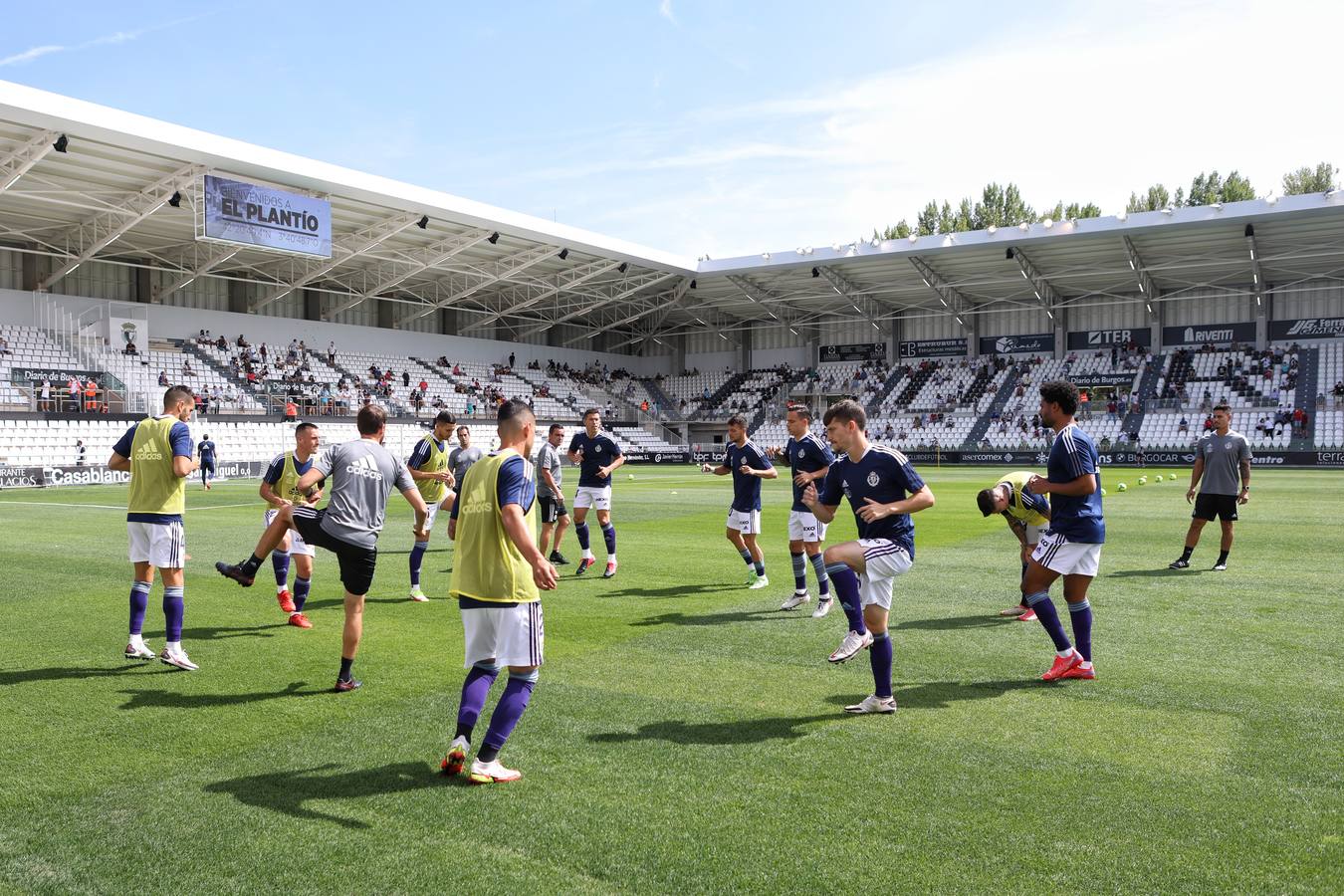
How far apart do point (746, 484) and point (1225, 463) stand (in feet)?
21.2

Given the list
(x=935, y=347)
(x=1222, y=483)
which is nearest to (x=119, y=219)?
(x=1222, y=483)

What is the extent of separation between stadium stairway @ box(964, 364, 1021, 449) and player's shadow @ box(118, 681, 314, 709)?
161ft

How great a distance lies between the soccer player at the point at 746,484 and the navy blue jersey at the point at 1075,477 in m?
3.73

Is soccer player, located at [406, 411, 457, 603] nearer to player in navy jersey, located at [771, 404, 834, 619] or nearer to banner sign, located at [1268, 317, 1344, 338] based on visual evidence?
player in navy jersey, located at [771, 404, 834, 619]

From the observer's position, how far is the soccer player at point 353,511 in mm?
6180

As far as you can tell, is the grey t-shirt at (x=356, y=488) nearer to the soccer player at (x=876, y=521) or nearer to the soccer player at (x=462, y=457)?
the soccer player at (x=876, y=521)

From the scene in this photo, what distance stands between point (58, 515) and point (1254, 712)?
69.0 feet

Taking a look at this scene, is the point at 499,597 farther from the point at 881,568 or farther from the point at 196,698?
the point at 196,698

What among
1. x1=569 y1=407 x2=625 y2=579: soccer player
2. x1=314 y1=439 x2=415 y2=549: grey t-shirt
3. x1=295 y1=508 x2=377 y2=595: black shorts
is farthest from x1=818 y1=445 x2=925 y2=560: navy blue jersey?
x1=569 y1=407 x2=625 y2=579: soccer player

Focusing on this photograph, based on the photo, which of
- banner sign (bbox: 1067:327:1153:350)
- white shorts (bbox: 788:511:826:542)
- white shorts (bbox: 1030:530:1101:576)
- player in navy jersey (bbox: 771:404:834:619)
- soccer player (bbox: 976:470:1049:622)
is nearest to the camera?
white shorts (bbox: 1030:530:1101:576)

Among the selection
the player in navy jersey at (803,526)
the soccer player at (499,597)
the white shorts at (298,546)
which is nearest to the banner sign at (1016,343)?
the player in navy jersey at (803,526)

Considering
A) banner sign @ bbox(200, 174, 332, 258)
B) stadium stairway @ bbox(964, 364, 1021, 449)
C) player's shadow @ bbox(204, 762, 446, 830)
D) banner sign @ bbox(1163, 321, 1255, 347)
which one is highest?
banner sign @ bbox(200, 174, 332, 258)

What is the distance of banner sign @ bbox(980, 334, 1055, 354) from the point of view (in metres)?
57.9

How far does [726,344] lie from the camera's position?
6988 cm
